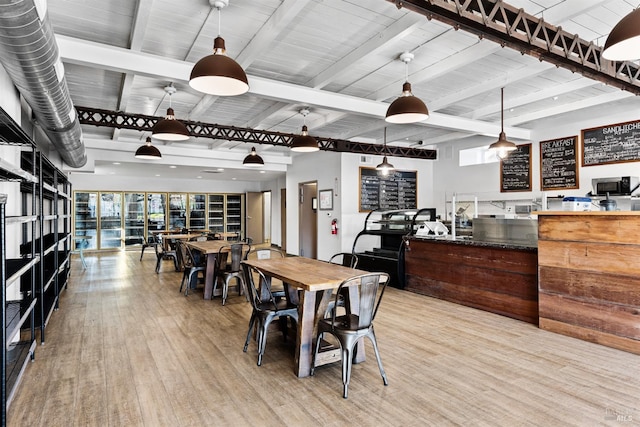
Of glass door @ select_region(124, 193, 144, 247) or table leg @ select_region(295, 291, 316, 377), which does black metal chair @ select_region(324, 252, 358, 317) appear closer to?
table leg @ select_region(295, 291, 316, 377)

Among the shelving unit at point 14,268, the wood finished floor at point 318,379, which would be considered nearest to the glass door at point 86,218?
the shelving unit at point 14,268

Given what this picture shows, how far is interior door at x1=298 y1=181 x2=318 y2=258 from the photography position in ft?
31.4

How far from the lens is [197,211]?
13.2 meters

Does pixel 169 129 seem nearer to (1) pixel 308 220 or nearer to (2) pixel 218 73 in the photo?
(2) pixel 218 73

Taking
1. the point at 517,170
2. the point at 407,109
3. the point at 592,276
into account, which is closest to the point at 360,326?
the point at 407,109

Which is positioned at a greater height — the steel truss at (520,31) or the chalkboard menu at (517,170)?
the steel truss at (520,31)

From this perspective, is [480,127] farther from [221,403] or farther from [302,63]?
[221,403]

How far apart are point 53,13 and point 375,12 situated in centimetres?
271

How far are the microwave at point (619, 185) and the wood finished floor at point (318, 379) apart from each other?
2.81 metres

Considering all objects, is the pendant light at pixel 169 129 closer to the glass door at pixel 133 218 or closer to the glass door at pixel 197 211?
the glass door at pixel 133 218

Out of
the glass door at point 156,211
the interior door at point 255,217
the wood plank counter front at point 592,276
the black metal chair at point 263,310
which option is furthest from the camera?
the interior door at point 255,217

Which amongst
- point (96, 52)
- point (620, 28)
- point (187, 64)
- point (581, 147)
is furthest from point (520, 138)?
point (96, 52)

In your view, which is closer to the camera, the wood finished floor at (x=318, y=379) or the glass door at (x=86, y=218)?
the wood finished floor at (x=318, y=379)

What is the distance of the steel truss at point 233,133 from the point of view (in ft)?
17.8
